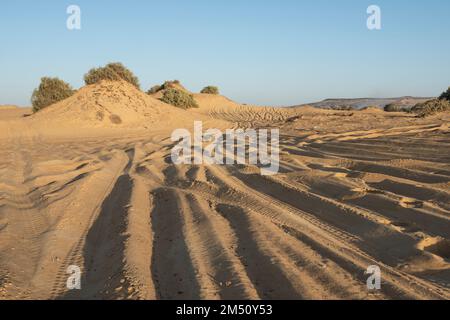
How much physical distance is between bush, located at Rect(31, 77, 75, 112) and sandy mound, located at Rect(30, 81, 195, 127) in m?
3.93

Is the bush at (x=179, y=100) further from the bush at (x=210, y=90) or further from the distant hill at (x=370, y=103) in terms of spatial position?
the distant hill at (x=370, y=103)

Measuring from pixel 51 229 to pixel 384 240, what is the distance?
2735 millimetres

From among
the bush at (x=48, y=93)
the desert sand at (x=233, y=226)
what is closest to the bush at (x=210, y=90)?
the bush at (x=48, y=93)

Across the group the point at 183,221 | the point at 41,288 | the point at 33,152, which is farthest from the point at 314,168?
the point at 33,152

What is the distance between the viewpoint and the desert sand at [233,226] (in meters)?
2.75

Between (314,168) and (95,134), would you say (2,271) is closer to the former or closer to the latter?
(314,168)

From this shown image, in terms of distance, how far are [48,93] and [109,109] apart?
6865mm

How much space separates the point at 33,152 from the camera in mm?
9562

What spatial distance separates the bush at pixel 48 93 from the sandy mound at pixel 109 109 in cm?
393

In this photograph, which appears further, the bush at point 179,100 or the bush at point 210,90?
the bush at point 210,90

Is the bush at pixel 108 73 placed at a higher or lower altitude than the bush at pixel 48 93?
higher

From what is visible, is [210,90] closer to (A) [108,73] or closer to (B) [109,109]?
(A) [108,73]

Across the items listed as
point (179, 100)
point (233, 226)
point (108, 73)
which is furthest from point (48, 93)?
point (233, 226)

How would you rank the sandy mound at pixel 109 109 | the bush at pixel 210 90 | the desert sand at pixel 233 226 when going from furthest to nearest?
the bush at pixel 210 90, the sandy mound at pixel 109 109, the desert sand at pixel 233 226
